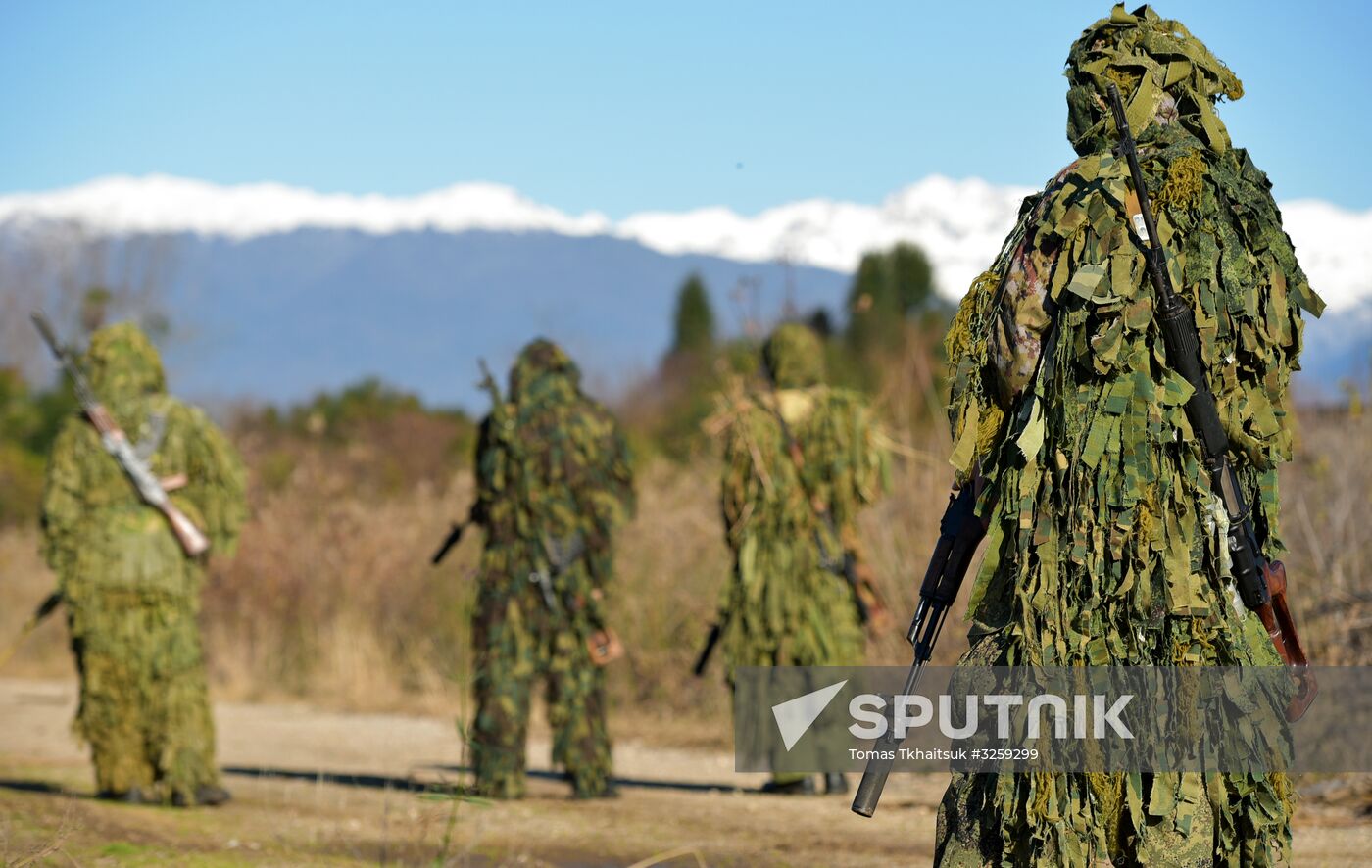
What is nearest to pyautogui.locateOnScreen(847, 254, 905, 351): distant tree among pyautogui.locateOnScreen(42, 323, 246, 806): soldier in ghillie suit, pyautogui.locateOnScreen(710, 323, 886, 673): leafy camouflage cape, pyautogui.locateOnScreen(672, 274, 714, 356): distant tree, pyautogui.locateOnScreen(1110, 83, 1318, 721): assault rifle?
pyautogui.locateOnScreen(672, 274, 714, 356): distant tree

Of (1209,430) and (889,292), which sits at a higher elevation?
(889,292)

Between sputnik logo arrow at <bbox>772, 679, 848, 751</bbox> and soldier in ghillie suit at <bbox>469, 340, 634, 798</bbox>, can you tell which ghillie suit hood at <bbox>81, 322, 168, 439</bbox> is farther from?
sputnik logo arrow at <bbox>772, 679, 848, 751</bbox>

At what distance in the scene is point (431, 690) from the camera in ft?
43.3

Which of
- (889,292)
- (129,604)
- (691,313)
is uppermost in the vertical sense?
(691,313)

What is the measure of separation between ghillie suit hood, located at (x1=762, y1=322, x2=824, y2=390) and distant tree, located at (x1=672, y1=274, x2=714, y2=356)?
43.9m

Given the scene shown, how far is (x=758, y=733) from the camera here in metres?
8.95

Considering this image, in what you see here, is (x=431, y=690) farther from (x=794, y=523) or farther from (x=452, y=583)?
(x=794, y=523)

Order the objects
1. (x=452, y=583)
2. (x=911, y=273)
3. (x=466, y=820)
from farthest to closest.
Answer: (x=911, y=273), (x=452, y=583), (x=466, y=820)

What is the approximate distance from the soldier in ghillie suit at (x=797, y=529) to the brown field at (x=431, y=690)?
0.77 m

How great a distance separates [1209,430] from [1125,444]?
0.19 meters

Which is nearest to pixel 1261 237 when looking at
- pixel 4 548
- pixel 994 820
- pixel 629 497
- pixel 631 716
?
pixel 994 820

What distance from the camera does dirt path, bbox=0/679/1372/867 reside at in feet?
20.6

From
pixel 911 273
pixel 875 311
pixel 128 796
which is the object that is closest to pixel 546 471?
pixel 128 796

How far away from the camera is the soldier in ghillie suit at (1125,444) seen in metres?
3.79
